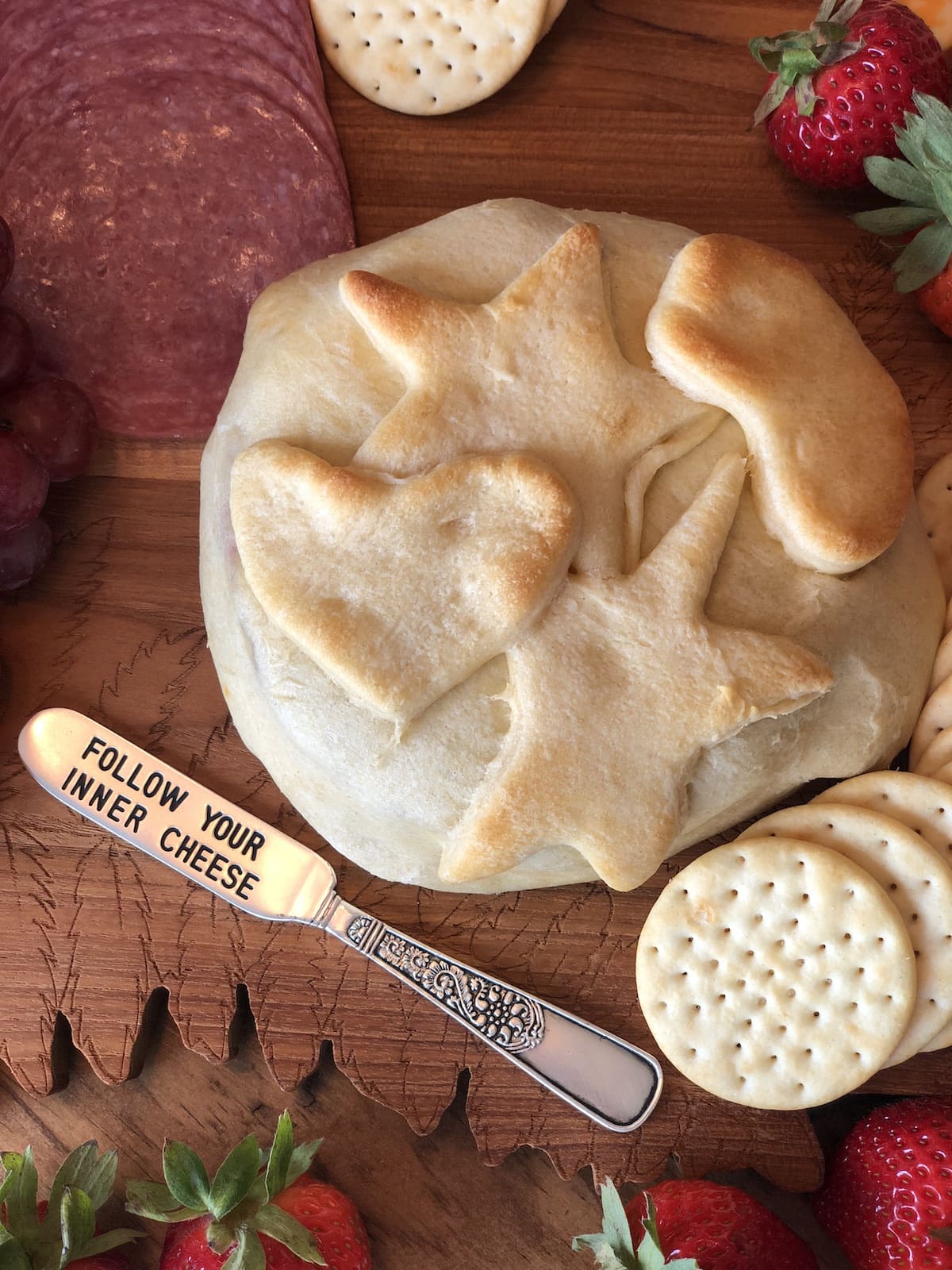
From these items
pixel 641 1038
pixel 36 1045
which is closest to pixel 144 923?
pixel 36 1045

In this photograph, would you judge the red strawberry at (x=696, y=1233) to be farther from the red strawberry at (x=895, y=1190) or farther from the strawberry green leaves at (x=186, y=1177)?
the strawberry green leaves at (x=186, y=1177)

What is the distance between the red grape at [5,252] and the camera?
1307mm

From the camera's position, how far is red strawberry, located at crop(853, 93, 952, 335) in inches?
51.0

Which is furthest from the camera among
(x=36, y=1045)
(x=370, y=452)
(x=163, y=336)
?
(x=163, y=336)

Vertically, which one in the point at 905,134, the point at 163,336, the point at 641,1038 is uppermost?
the point at 905,134

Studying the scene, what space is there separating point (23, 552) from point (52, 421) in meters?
0.16

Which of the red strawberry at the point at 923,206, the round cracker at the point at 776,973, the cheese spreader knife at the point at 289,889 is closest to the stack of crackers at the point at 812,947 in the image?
the round cracker at the point at 776,973

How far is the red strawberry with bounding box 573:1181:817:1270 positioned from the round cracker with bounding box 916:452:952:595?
0.81 meters

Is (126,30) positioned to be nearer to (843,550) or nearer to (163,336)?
(163,336)

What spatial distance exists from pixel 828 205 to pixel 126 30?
3.23 feet

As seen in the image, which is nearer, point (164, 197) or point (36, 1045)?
point (36, 1045)

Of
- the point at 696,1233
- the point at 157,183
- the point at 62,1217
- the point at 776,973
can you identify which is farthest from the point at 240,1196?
the point at 157,183

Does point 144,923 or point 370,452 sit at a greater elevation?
point 370,452

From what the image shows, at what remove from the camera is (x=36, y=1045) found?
1.35m
